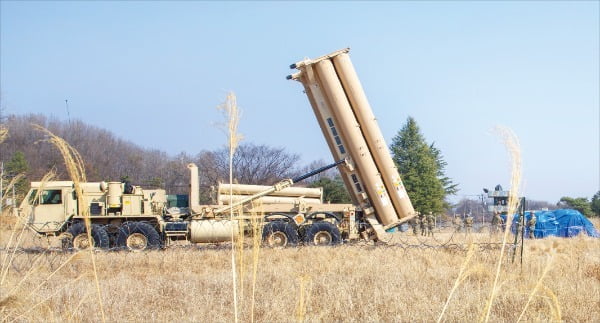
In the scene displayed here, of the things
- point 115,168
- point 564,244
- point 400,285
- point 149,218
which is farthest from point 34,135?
point 400,285

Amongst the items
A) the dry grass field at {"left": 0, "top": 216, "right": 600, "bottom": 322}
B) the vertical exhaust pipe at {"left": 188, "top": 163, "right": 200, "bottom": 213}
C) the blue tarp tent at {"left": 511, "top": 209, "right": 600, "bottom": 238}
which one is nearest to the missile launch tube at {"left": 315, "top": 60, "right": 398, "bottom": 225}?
the dry grass field at {"left": 0, "top": 216, "right": 600, "bottom": 322}

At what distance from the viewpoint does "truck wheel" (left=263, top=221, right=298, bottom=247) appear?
1770 centimetres

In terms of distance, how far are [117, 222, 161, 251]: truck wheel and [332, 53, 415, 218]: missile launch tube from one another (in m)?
6.61

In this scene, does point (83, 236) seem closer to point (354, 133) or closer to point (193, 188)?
point (193, 188)

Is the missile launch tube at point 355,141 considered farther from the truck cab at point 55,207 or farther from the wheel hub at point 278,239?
the truck cab at point 55,207

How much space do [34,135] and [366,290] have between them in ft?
204

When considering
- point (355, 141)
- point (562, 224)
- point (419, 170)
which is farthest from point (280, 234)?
point (419, 170)

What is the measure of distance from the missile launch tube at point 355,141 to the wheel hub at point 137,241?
251 inches

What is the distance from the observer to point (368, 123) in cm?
1761

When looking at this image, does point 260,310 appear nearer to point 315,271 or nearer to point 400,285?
point 400,285

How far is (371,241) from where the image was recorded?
1833 cm

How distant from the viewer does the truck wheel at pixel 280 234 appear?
17.7 metres

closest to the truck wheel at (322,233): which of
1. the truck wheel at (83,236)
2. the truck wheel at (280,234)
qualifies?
the truck wheel at (280,234)

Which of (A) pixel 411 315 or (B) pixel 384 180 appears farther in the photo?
(B) pixel 384 180
